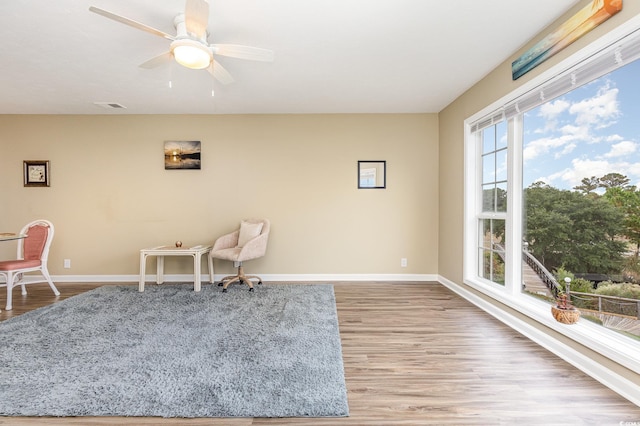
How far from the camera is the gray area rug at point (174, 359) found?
1.55 m

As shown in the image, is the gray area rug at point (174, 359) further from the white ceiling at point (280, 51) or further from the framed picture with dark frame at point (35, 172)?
the white ceiling at point (280, 51)

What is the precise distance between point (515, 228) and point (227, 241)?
3.54 metres

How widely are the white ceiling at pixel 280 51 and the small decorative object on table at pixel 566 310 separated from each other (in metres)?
2.12

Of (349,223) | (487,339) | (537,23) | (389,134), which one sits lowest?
(487,339)

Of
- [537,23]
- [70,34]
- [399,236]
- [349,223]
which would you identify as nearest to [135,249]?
[70,34]

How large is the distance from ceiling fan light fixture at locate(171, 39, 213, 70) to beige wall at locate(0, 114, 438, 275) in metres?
2.17

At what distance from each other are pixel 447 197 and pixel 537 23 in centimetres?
223

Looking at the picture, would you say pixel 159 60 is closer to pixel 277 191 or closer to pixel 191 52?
pixel 191 52

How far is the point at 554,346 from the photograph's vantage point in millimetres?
2148

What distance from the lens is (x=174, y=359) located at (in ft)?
6.61

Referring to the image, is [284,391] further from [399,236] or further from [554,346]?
[399,236]

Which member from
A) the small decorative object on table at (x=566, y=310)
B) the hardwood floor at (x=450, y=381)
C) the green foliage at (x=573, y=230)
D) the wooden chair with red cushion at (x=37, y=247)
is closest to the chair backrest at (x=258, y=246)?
the hardwood floor at (x=450, y=381)

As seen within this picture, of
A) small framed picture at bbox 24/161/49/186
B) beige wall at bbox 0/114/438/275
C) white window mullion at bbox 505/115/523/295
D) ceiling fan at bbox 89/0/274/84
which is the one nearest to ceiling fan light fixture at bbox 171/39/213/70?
ceiling fan at bbox 89/0/274/84

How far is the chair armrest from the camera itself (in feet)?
13.3
